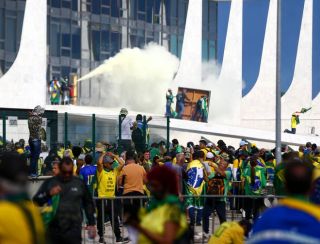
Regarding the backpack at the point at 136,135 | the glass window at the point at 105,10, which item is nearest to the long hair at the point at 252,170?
the backpack at the point at 136,135

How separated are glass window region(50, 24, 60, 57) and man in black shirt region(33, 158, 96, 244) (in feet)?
149

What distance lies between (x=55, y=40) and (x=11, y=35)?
18.1 feet

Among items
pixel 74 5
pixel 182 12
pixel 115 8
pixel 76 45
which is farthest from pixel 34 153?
pixel 182 12

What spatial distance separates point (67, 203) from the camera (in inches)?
394

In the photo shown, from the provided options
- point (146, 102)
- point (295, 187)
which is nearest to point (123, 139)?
point (295, 187)

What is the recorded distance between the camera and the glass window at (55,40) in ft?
180

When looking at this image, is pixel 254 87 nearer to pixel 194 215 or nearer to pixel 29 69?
pixel 29 69

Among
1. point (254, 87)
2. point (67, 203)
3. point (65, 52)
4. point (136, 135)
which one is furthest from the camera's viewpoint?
point (254, 87)

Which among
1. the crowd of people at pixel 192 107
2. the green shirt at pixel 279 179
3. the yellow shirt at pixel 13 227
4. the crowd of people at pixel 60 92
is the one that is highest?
the crowd of people at pixel 60 92

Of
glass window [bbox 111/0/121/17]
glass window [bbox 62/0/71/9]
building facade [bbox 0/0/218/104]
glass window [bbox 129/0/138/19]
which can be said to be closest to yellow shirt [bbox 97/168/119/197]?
building facade [bbox 0/0/218/104]

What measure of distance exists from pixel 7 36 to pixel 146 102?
387 inches

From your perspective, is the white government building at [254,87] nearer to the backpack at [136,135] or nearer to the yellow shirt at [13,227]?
the backpack at [136,135]

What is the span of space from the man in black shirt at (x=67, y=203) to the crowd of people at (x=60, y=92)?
37887 mm

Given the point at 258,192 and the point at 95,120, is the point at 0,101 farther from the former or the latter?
the point at 258,192
